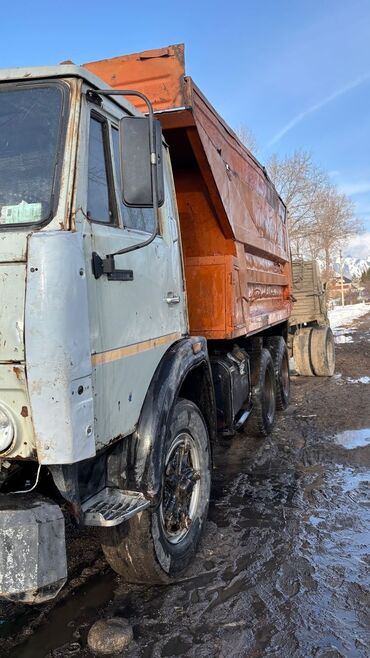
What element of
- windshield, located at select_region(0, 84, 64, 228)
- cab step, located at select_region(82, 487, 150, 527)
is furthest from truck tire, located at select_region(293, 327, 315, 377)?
windshield, located at select_region(0, 84, 64, 228)

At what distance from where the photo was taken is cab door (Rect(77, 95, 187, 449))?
2299mm

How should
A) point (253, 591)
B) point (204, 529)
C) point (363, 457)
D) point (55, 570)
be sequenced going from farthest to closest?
1. point (363, 457)
2. point (204, 529)
3. point (253, 591)
4. point (55, 570)

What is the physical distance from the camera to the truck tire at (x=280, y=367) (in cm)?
715

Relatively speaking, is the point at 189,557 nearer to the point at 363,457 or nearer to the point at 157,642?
the point at 157,642

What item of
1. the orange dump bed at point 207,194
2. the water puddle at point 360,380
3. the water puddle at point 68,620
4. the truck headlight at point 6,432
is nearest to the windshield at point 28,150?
the truck headlight at point 6,432

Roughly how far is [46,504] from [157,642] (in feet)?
3.50

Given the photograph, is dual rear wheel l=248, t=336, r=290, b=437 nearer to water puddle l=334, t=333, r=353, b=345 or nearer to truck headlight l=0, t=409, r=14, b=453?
truck headlight l=0, t=409, r=14, b=453

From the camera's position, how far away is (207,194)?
414 cm

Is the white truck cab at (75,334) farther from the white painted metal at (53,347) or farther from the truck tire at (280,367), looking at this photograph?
the truck tire at (280,367)

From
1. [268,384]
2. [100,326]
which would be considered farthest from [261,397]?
[100,326]

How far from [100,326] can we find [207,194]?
2.19 meters

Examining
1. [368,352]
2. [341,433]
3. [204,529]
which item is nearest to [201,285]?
[204,529]

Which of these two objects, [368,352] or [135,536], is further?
[368,352]

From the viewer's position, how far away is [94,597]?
2947 millimetres
